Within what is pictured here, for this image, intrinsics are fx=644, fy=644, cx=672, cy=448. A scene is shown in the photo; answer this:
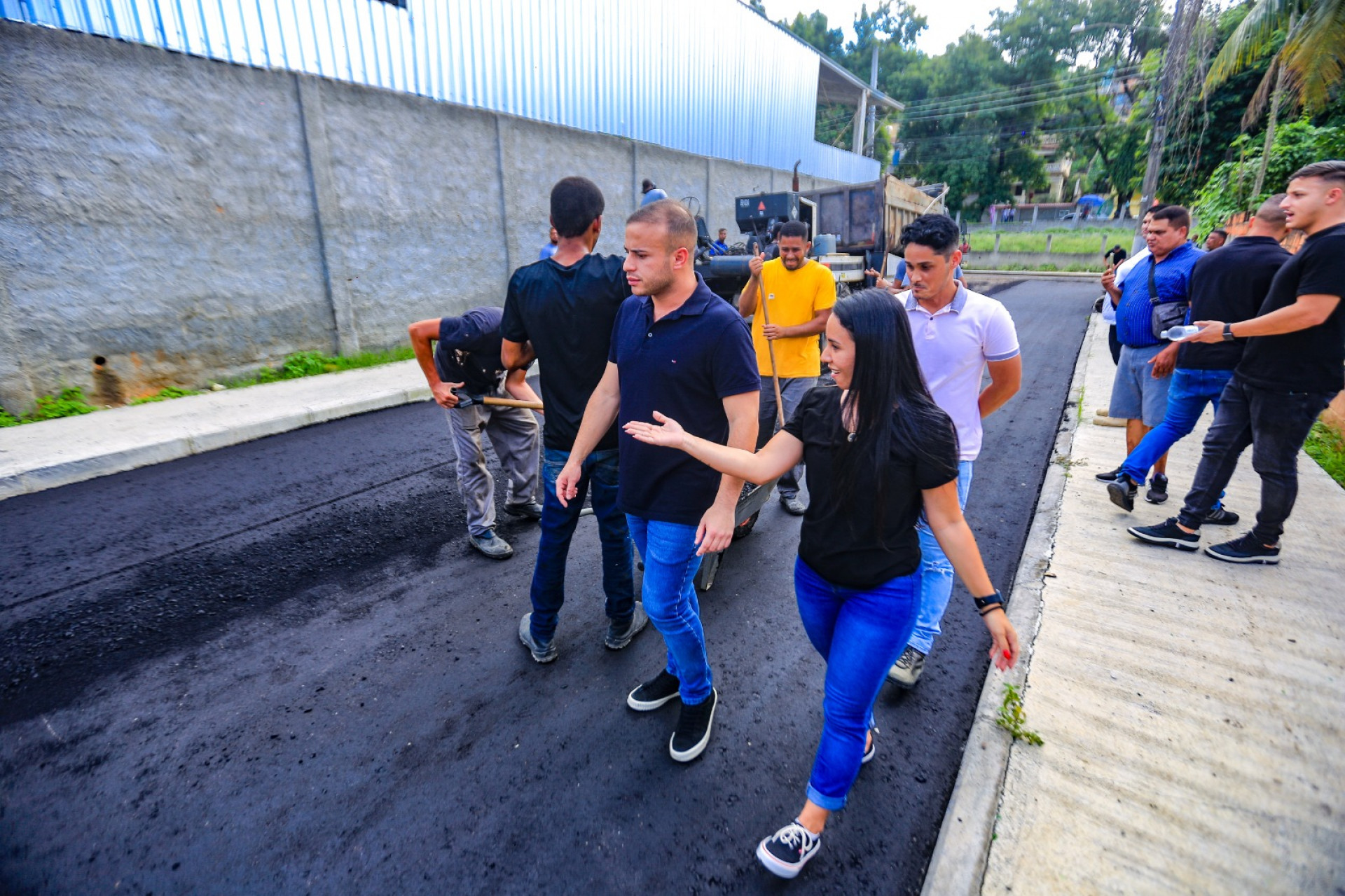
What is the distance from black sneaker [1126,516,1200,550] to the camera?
393 centimetres

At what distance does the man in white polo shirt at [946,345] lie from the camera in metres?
2.66

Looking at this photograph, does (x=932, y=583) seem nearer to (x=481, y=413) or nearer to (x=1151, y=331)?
(x=481, y=413)

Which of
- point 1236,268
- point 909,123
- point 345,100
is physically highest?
point 909,123

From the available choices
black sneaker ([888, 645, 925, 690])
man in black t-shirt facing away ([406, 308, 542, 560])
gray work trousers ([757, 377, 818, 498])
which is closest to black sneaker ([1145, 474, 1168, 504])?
gray work trousers ([757, 377, 818, 498])

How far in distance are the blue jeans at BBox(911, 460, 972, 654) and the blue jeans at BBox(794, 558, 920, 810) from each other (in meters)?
0.87

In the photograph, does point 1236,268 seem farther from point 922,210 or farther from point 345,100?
point 922,210

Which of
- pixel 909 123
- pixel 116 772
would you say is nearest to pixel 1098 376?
pixel 116 772

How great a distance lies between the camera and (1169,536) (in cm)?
397

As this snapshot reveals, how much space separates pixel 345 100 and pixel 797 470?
831 cm

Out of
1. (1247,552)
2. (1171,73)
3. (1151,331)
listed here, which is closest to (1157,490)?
(1247,552)

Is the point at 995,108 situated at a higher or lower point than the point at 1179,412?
higher

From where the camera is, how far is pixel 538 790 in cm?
240

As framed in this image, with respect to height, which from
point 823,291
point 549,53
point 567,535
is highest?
point 549,53

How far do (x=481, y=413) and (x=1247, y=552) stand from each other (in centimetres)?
470
